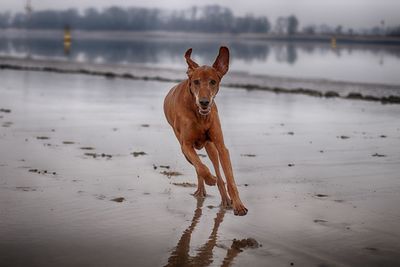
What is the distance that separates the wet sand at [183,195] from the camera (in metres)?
6.08

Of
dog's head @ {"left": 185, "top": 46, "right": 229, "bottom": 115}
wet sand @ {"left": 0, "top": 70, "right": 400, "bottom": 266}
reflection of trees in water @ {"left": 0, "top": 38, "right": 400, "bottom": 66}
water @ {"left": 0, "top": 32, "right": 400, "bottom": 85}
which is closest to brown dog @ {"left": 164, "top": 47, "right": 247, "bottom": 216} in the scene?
dog's head @ {"left": 185, "top": 46, "right": 229, "bottom": 115}

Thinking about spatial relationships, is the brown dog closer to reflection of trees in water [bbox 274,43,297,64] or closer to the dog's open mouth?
the dog's open mouth

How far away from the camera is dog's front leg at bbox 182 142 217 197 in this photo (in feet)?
23.4

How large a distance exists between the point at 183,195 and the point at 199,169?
1356 mm

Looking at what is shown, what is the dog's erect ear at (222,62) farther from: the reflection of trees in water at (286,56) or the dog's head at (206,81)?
the reflection of trees in water at (286,56)

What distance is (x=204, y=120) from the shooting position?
756 cm

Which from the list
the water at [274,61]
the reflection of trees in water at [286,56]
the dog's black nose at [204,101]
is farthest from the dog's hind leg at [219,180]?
the reflection of trees in water at [286,56]

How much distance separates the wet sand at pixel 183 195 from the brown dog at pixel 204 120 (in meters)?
0.47

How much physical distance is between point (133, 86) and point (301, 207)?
21.7 metres

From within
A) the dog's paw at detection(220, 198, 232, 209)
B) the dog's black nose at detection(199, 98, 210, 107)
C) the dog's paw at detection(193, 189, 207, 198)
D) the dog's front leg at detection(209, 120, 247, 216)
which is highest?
the dog's black nose at detection(199, 98, 210, 107)

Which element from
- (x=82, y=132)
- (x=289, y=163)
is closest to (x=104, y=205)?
(x=289, y=163)

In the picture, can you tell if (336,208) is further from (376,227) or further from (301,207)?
(376,227)

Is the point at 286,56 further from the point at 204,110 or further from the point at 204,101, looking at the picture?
the point at 204,101

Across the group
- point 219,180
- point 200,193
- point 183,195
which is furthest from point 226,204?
point 183,195
